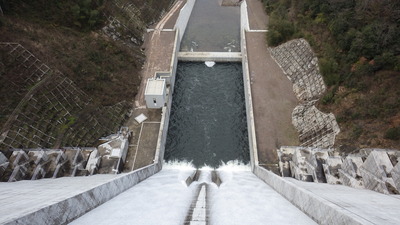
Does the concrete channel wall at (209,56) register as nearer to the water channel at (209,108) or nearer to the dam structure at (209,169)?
the dam structure at (209,169)

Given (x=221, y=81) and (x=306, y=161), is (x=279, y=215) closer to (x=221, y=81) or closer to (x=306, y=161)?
(x=306, y=161)

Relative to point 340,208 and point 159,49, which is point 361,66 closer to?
point 340,208

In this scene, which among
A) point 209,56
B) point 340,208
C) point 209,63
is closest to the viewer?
point 340,208

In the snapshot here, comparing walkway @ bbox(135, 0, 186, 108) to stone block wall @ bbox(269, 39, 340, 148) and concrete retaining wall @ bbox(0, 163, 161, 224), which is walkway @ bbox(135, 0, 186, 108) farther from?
concrete retaining wall @ bbox(0, 163, 161, 224)

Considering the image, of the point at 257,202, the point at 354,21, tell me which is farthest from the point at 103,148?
the point at 354,21

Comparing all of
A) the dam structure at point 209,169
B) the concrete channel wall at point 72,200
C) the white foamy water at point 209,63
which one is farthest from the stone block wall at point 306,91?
the concrete channel wall at point 72,200


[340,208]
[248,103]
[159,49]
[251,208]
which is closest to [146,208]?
[251,208]

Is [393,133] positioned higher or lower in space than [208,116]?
lower
